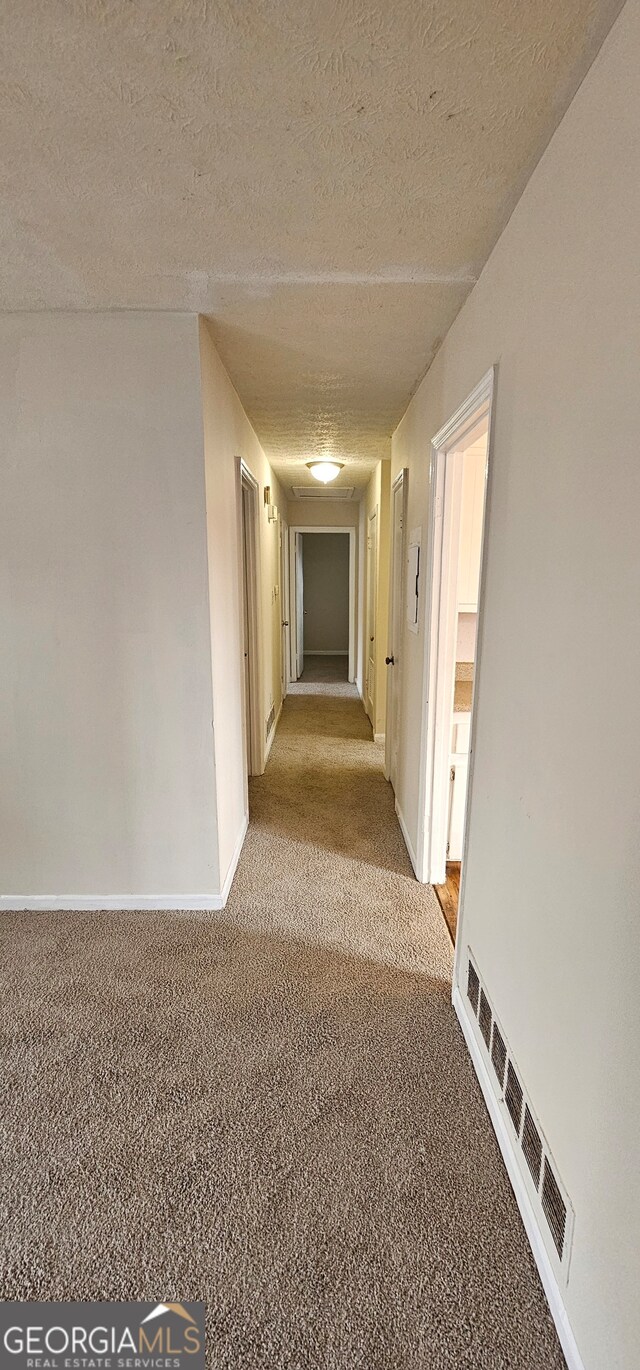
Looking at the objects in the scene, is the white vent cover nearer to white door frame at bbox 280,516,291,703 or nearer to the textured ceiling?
white door frame at bbox 280,516,291,703

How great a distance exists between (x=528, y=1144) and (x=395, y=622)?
8.60ft

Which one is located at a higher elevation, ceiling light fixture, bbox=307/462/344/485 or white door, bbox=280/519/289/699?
ceiling light fixture, bbox=307/462/344/485

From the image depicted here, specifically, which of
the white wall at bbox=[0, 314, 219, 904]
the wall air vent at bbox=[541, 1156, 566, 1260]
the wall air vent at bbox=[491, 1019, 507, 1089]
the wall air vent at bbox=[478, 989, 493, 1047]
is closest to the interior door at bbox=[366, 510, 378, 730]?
the white wall at bbox=[0, 314, 219, 904]

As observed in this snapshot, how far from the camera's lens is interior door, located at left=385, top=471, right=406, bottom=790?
125 inches

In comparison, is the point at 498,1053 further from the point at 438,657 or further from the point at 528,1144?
the point at 438,657

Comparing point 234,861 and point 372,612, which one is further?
point 372,612

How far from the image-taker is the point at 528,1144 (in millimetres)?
1231

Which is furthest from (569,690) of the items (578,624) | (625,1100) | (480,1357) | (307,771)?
(307,771)

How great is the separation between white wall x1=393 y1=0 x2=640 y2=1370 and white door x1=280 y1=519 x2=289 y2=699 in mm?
4439

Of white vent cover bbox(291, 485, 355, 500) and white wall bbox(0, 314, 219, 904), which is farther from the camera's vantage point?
white vent cover bbox(291, 485, 355, 500)

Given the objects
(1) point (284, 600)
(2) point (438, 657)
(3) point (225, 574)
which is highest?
(3) point (225, 574)

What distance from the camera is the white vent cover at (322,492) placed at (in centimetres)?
573

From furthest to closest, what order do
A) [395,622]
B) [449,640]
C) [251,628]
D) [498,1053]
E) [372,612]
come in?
[372,612], [251,628], [395,622], [449,640], [498,1053]

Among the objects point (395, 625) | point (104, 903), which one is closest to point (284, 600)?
point (395, 625)
